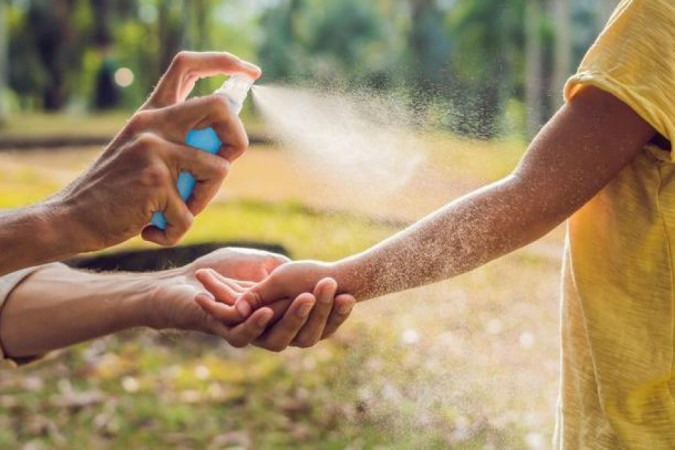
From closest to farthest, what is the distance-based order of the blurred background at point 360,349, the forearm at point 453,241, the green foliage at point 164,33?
the forearm at point 453,241, the blurred background at point 360,349, the green foliage at point 164,33

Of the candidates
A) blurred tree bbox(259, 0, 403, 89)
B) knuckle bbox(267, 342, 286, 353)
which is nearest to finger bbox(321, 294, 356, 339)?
knuckle bbox(267, 342, 286, 353)

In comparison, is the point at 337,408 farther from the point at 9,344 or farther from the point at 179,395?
the point at 9,344

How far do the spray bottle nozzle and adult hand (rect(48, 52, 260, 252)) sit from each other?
0.06 ft

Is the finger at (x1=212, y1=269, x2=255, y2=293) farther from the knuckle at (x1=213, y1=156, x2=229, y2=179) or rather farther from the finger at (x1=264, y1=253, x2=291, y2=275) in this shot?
the knuckle at (x1=213, y1=156, x2=229, y2=179)

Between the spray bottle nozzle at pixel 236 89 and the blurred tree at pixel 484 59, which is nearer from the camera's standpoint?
the spray bottle nozzle at pixel 236 89

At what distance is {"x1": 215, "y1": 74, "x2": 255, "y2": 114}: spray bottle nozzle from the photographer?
6.53 ft

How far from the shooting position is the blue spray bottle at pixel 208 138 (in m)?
1.96

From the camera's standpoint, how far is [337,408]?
15.4 ft

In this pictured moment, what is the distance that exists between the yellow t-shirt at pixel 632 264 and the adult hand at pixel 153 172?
2.10ft

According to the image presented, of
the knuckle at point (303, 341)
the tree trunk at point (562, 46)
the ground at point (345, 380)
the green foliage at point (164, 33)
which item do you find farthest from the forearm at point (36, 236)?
the green foliage at point (164, 33)

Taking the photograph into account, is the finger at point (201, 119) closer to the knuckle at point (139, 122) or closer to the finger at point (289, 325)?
the knuckle at point (139, 122)

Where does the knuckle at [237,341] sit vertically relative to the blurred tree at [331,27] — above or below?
above

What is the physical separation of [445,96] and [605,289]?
2.92 feet

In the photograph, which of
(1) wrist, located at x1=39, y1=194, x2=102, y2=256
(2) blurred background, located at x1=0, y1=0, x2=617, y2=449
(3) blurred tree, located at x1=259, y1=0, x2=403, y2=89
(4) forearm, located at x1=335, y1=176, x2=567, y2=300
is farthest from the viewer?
(3) blurred tree, located at x1=259, y1=0, x2=403, y2=89
